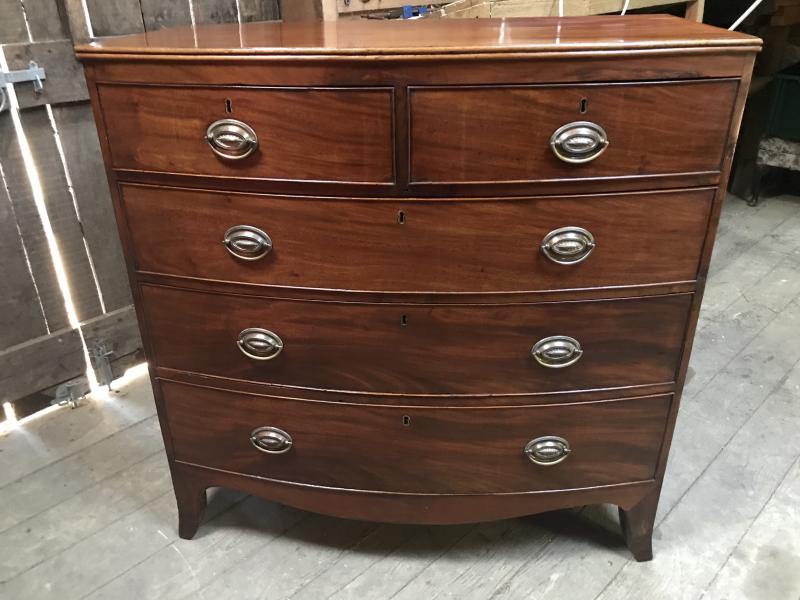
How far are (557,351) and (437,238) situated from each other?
296 mm

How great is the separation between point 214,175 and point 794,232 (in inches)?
114

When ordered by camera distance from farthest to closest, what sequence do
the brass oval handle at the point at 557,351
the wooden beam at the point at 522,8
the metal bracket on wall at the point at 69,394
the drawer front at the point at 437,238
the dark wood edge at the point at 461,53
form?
the metal bracket on wall at the point at 69,394, the wooden beam at the point at 522,8, the brass oval handle at the point at 557,351, the drawer front at the point at 437,238, the dark wood edge at the point at 461,53

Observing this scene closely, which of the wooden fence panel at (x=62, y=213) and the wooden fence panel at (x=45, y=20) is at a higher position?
the wooden fence panel at (x=45, y=20)

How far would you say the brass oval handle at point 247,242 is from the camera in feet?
3.54

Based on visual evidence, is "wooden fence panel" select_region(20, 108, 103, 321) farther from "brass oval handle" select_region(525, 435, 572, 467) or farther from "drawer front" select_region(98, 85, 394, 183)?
"brass oval handle" select_region(525, 435, 572, 467)

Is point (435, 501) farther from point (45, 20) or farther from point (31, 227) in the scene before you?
point (45, 20)

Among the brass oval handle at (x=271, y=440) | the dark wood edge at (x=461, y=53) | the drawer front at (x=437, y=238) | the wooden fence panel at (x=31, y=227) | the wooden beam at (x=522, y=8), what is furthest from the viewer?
the wooden fence panel at (x=31, y=227)

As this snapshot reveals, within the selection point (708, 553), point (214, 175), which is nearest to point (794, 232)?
point (708, 553)

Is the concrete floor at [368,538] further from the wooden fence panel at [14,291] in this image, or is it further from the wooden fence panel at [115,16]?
the wooden fence panel at [115,16]

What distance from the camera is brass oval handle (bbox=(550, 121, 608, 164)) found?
972 millimetres

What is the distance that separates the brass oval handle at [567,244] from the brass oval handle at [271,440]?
60 centimetres

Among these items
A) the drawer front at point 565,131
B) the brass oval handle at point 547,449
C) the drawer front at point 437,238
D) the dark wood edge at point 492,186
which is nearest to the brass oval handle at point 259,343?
the drawer front at point 437,238

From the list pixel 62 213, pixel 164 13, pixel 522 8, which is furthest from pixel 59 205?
pixel 522 8

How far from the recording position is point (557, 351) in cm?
114
